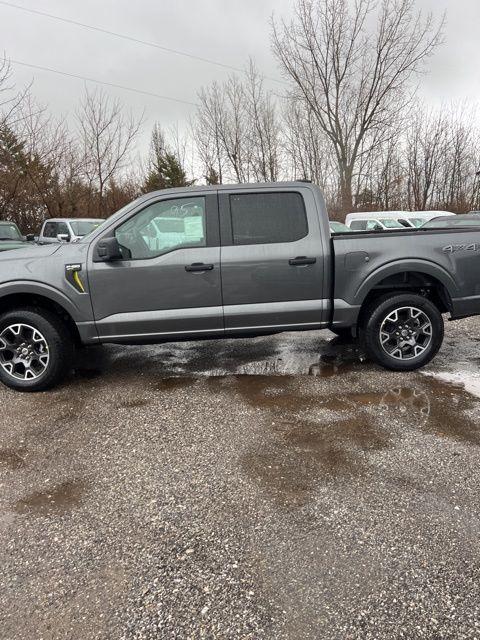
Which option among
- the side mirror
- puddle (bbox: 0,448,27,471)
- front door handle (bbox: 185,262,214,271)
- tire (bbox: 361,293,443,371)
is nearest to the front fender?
the side mirror

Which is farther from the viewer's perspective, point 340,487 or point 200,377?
point 200,377

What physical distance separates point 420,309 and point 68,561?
3.83m

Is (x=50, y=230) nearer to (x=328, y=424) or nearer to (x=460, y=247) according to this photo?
(x=460, y=247)

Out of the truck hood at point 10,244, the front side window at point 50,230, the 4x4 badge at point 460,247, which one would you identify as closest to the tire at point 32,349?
the 4x4 badge at point 460,247

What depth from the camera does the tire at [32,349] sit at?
4176 millimetres

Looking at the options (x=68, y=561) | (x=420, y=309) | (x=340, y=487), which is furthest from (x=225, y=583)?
(x=420, y=309)

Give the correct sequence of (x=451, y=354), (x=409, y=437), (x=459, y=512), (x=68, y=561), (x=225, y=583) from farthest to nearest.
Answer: (x=451, y=354)
(x=409, y=437)
(x=459, y=512)
(x=68, y=561)
(x=225, y=583)

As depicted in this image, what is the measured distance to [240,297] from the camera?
4281mm

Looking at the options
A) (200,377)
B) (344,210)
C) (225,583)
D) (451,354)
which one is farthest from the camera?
(344,210)

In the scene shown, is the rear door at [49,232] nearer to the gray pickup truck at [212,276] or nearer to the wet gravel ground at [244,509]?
the gray pickup truck at [212,276]

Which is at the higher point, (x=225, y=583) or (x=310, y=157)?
(x=310, y=157)

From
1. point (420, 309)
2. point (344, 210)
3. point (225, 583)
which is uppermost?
point (344, 210)

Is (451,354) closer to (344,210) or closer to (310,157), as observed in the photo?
(344,210)

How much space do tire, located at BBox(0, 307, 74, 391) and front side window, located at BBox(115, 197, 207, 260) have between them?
Result: 1.05m
